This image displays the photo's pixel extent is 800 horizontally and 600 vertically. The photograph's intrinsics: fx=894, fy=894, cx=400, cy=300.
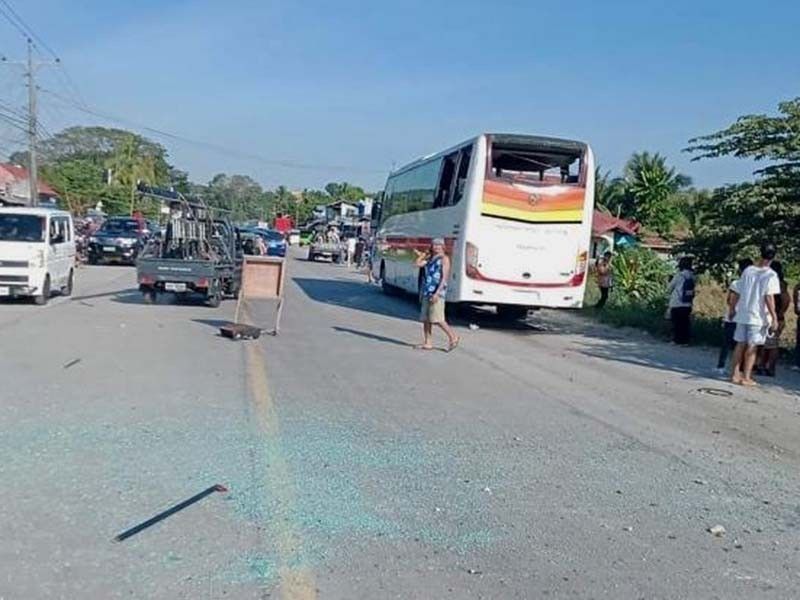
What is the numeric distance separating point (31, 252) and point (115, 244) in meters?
17.5

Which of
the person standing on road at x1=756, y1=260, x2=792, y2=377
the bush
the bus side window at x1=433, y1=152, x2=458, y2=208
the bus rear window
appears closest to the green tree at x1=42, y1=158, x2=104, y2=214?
the bush

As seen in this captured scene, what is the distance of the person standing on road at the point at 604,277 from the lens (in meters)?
24.7

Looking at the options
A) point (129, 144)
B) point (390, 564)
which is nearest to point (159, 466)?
point (390, 564)

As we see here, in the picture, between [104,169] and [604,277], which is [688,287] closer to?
[604,277]

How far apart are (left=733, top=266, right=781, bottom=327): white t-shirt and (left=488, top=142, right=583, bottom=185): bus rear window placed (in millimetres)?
6518

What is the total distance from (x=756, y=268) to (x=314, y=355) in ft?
20.6

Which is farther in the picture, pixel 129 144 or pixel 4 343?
pixel 129 144

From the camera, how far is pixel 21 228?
19.1m

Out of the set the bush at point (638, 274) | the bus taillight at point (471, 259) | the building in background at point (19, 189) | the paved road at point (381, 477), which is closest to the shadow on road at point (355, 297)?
the bus taillight at point (471, 259)

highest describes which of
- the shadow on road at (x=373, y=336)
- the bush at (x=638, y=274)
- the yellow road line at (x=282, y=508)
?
the bush at (x=638, y=274)

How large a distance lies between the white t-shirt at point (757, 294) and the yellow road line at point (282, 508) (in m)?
6.49

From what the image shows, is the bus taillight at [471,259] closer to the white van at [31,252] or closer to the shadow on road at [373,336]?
the shadow on road at [373,336]

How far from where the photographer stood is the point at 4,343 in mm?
12875

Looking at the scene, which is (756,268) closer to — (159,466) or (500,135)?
(500,135)
